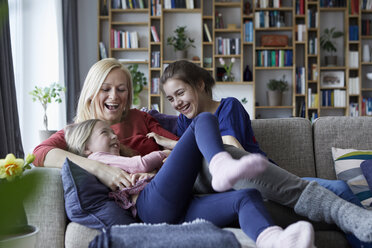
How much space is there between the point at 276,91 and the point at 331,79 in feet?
2.85

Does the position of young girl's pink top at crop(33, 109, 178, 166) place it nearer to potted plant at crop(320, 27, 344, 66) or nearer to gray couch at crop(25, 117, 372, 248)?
gray couch at crop(25, 117, 372, 248)

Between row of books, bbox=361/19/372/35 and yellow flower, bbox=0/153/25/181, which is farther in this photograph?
row of books, bbox=361/19/372/35

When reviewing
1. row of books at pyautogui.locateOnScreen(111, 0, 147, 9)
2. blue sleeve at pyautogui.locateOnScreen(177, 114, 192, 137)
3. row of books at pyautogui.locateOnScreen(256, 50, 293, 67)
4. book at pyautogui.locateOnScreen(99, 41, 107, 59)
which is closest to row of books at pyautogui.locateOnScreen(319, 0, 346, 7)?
row of books at pyautogui.locateOnScreen(256, 50, 293, 67)

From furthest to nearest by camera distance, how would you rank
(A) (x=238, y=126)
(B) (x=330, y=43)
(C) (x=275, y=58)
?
(C) (x=275, y=58) → (B) (x=330, y=43) → (A) (x=238, y=126)

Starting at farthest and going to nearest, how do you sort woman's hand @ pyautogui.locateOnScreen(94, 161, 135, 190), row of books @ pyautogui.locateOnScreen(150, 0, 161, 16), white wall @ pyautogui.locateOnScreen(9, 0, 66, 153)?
row of books @ pyautogui.locateOnScreen(150, 0, 161, 16) → white wall @ pyautogui.locateOnScreen(9, 0, 66, 153) → woman's hand @ pyautogui.locateOnScreen(94, 161, 135, 190)

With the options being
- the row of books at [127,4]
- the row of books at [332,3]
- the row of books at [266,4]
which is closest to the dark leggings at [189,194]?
the row of books at [127,4]

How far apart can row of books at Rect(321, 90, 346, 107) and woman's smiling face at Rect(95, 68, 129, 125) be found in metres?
4.37

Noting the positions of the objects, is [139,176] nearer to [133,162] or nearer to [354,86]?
[133,162]

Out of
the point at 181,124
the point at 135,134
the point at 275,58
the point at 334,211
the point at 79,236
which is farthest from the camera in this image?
the point at 275,58

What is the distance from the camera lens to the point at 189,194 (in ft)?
4.88

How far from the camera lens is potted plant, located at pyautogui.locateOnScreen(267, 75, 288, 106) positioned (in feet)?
18.8

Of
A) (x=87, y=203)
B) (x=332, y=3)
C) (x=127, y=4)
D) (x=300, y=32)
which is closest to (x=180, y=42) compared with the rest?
(x=127, y=4)

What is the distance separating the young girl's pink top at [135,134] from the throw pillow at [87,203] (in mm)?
330

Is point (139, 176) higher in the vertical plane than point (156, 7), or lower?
lower
